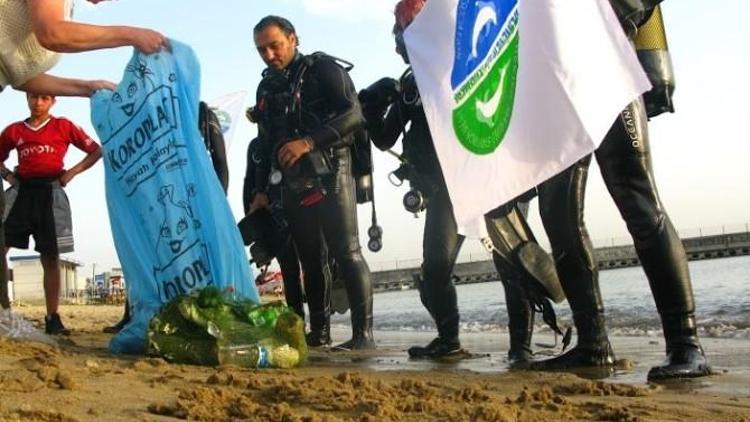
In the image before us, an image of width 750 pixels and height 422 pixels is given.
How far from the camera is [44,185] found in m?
5.19

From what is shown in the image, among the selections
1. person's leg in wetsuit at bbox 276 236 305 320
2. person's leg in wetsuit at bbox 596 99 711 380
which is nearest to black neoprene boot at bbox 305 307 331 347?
person's leg in wetsuit at bbox 276 236 305 320

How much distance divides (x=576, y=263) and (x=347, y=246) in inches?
62.8

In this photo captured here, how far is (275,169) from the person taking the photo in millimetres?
4402

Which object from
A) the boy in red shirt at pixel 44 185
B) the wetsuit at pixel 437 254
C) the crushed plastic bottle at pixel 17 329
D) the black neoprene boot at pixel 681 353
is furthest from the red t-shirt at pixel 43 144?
the black neoprene boot at pixel 681 353

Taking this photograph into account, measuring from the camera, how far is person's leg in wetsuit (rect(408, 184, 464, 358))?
12.7 feet

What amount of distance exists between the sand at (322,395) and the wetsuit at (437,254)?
811mm

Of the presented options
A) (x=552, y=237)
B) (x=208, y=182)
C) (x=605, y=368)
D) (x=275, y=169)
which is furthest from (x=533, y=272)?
(x=275, y=169)

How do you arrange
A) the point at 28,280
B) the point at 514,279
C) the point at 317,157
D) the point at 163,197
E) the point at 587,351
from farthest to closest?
the point at 28,280
the point at 317,157
the point at 514,279
the point at 163,197
the point at 587,351

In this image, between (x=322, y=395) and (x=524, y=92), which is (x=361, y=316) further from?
(x=322, y=395)

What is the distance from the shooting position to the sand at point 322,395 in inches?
68.2

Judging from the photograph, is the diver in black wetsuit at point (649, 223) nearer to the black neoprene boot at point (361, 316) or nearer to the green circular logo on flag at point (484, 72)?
the green circular logo on flag at point (484, 72)

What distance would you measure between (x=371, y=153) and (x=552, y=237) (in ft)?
6.31

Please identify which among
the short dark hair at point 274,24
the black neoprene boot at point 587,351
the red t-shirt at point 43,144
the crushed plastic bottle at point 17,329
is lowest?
the black neoprene boot at point 587,351

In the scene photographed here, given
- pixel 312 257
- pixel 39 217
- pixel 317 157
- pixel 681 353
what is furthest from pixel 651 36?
pixel 39 217
